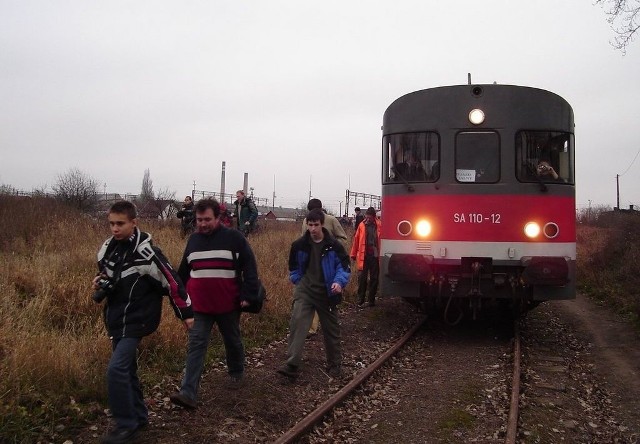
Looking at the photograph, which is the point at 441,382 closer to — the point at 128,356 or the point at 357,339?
the point at 357,339

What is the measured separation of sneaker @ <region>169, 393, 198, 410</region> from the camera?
15.8 ft

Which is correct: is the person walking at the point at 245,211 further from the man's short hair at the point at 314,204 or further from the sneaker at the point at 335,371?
Result: the sneaker at the point at 335,371

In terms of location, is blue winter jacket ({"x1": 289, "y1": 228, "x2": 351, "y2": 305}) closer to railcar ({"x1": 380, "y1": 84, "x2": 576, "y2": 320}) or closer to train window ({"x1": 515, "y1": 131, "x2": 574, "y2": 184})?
railcar ({"x1": 380, "y1": 84, "x2": 576, "y2": 320})

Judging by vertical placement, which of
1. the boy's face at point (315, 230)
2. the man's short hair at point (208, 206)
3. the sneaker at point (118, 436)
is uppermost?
the man's short hair at point (208, 206)

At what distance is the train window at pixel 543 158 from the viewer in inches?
309

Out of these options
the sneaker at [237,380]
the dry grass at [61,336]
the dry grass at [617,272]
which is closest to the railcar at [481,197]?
the dry grass at [61,336]

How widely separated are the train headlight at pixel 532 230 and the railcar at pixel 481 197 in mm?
12

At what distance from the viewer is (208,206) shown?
199 inches

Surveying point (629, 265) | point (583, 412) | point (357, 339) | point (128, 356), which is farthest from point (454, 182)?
point (629, 265)

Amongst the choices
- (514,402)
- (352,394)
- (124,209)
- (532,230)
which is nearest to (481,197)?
(532,230)

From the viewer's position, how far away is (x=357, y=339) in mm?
8461

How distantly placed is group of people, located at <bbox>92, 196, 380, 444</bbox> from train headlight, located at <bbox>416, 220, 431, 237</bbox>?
44.1 inches

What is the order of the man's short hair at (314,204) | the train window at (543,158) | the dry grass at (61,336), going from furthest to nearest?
the train window at (543,158)
the man's short hair at (314,204)
the dry grass at (61,336)

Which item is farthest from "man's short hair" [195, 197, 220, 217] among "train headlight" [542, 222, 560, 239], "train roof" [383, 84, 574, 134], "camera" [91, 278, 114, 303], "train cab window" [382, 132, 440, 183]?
"train headlight" [542, 222, 560, 239]
